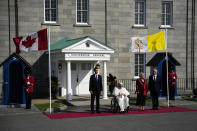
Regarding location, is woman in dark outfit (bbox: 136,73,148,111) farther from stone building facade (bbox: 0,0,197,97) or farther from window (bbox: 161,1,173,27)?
window (bbox: 161,1,173,27)

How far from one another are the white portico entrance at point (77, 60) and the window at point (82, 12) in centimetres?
214

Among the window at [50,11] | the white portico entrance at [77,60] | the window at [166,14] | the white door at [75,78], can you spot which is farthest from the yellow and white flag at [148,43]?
the window at [166,14]

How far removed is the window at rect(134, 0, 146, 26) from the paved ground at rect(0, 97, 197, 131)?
12554mm

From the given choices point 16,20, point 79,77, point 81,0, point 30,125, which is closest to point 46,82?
point 79,77

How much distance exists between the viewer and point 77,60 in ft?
62.1

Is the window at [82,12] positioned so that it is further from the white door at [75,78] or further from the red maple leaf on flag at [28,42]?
the red maple leaf on flag at [28,42]

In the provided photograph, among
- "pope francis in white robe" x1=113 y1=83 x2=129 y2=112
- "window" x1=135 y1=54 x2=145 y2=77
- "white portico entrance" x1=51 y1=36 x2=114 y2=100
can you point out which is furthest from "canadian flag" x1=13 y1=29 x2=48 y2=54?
"window" x1=135 y1=54 x2=145 y2=77

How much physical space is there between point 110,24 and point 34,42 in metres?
9.86

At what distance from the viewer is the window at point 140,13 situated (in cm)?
2487

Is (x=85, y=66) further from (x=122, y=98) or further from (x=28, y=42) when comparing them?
(x=122, y=98)

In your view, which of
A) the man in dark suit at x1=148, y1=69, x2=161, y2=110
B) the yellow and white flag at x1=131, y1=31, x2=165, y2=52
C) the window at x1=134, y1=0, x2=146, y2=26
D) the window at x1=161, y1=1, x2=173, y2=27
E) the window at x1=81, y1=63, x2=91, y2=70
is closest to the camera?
the man in dark suit at x1=148, y1=69, x2=161, y2=110

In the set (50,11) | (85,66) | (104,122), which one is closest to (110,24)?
(85,66)

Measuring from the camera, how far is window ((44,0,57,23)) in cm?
2241

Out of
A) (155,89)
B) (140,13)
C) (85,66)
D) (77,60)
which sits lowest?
(155,89)
